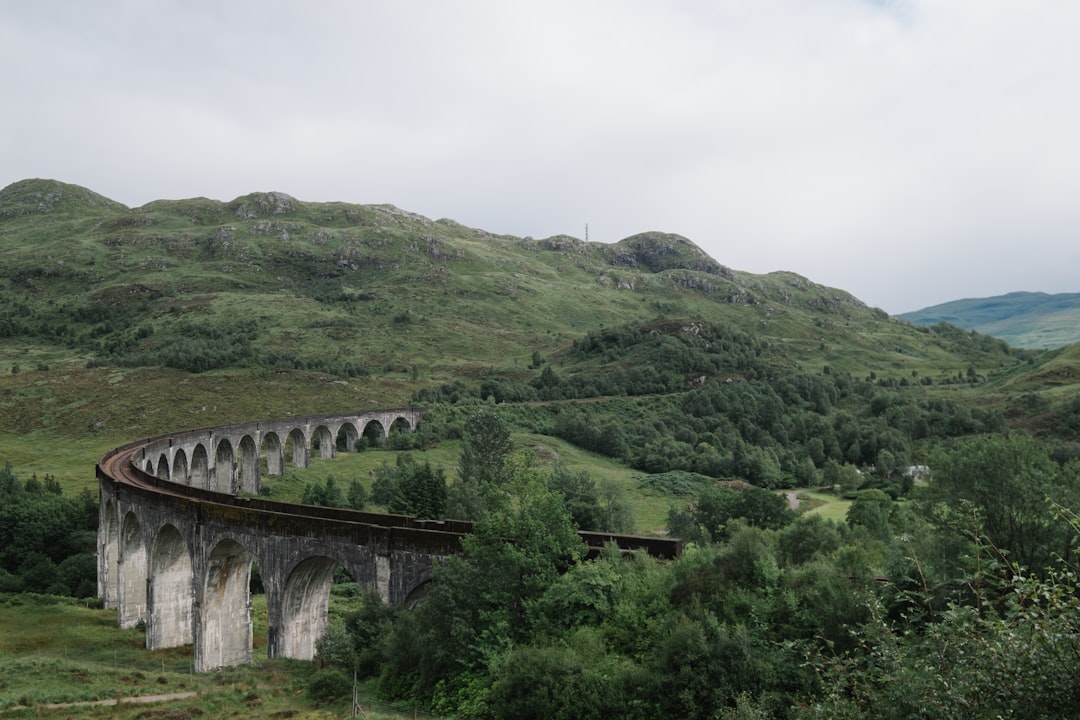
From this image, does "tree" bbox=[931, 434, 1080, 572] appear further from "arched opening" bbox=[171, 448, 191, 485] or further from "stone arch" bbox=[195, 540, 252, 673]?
"arched opening" bbox=[171, 448, 191, 485]

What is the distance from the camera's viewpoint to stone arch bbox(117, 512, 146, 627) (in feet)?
136

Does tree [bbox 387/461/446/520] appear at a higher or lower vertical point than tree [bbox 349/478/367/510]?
higher

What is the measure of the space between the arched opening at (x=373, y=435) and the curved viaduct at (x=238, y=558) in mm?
50862

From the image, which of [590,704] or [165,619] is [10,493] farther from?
[590,704]

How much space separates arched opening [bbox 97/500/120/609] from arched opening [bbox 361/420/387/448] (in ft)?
168

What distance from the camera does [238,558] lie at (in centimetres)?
3466

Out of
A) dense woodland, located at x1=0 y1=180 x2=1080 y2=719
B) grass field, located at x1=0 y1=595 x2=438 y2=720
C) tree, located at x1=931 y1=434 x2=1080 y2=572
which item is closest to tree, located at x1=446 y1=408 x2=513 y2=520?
dense woodland, located at x1=0 y1=180 x2=1080 y2=719

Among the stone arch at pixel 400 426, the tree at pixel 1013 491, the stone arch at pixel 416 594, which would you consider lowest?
the stone arch at pixel 400 426

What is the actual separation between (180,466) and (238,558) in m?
42.3

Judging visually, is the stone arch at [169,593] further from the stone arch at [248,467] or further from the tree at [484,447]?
the stone arch at [248,467]

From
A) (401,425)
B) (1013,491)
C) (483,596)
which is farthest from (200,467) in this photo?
(1013,491)

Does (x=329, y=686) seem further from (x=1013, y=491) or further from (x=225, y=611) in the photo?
(x=1013, y=491)

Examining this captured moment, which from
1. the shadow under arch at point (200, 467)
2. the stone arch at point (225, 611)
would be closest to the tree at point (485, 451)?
the stone arch at point (225, 611)

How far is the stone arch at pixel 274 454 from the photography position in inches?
3329
